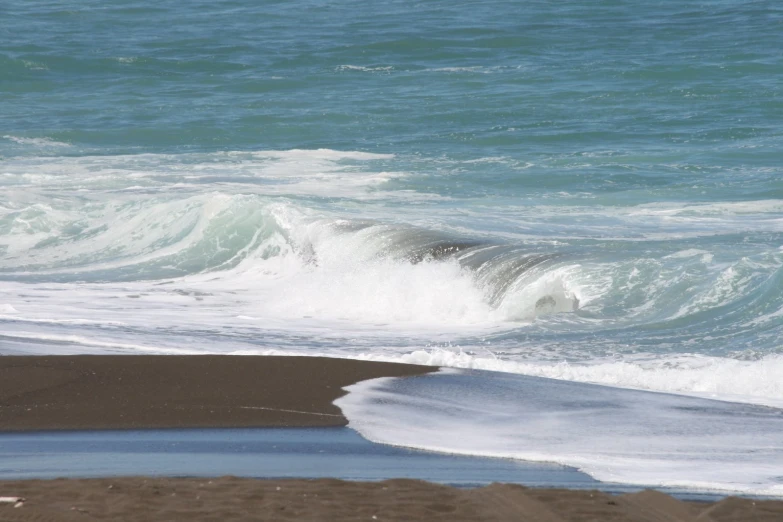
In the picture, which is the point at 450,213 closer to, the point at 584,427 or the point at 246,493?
the point at 584,427

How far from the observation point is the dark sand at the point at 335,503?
4.32 meters

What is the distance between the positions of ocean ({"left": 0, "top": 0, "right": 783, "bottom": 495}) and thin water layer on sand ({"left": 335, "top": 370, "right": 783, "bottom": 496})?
1.1 inches

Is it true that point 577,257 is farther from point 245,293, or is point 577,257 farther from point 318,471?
point 318,471

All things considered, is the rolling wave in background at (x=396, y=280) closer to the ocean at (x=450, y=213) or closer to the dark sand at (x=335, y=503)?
the ocean at (x=450, y=213)

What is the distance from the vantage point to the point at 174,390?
272 inches

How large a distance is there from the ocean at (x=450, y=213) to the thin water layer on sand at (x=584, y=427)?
0.09 feet

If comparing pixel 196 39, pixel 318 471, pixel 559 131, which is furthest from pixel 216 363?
pixel 196 39

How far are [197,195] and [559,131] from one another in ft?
27.9

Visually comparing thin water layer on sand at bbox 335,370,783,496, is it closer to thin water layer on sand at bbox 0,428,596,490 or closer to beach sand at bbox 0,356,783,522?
thin water layer on sand at bbox 0,428,596,490

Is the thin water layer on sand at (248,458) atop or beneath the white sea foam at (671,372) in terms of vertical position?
beneath

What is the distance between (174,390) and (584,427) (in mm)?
2341

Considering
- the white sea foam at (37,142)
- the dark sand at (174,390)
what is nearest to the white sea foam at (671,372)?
the dark sand at (174,390)

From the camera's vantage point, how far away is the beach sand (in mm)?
4363

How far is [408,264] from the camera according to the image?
1230cm
